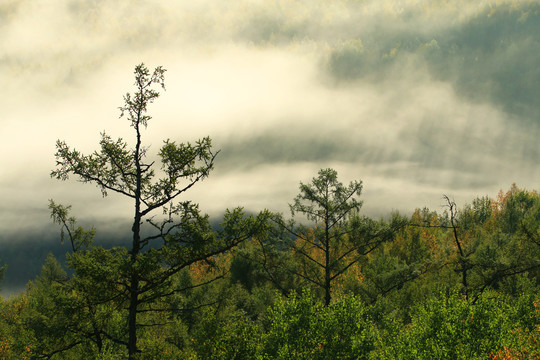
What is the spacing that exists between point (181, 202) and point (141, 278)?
3.09m

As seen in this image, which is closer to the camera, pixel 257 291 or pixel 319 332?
pixel 319 332

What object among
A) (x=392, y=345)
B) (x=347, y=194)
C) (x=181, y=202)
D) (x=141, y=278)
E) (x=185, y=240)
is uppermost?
(x=347, y=194)

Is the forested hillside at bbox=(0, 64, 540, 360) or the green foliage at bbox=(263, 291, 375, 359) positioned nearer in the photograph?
the forested hillside at bbox=(0, 64, 540, 360)

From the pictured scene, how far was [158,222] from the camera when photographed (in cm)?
1473

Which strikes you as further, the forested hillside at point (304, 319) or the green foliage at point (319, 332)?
the green foliage at point (319, 332)

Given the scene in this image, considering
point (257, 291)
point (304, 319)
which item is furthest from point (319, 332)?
point (257, 291)

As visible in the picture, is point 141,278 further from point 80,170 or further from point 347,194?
point 347,194

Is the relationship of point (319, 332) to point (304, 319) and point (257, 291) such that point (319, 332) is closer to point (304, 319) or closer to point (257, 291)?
point (304, 319)

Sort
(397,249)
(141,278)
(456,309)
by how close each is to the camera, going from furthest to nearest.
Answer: (397,249), (456,309), (141,278)

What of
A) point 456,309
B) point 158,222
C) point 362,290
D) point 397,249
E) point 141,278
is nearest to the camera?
point 141,278

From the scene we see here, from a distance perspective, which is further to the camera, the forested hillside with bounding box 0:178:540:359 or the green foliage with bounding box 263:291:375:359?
the green foliage with bounding box 263:291:375:359

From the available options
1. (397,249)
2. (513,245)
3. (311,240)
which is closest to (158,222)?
(311,240)

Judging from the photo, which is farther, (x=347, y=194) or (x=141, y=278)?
(x=347, y=194)

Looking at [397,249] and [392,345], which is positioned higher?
[397,249]
